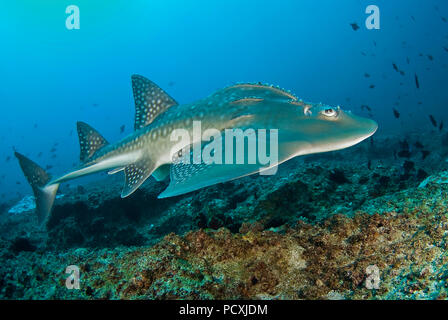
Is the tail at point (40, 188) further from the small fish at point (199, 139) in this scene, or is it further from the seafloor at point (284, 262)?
the seafloor at point (284, 262)

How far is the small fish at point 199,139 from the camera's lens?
2.62 meters

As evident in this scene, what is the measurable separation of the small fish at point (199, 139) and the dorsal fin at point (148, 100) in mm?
21

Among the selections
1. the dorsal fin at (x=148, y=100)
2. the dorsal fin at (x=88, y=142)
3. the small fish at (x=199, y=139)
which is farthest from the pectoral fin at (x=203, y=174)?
the dorsal fin at (x=88, y=142)

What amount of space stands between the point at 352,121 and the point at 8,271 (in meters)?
4.65

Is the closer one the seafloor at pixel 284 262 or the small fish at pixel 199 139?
the seafloor at pixel 284 262

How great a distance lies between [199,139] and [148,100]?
2101 mm

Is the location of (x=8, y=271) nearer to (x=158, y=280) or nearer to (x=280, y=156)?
(x=158, y=280)

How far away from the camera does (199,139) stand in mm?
3891

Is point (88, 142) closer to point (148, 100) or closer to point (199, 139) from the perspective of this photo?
point (148, 100)

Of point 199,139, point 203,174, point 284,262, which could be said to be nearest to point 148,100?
point 199,139

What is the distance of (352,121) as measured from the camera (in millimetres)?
2961

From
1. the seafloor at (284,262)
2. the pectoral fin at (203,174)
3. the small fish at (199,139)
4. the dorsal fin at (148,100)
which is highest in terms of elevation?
the dorsal fin at (148,100)

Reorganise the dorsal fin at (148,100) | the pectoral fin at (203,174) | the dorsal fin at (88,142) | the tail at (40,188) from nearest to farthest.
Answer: the pectoral fin at (203,174) < the dorsal fin at (148,100) < the tail at (40,188) < the dorsal fin at (88,142)

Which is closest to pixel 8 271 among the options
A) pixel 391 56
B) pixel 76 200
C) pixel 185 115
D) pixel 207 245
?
pixel 207 245
